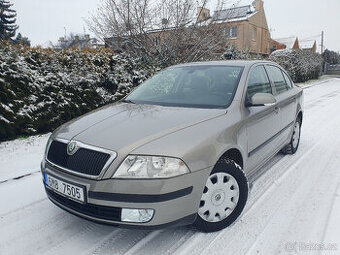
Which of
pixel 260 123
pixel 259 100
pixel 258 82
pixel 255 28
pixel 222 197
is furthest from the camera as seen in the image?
→ pixel 255 28

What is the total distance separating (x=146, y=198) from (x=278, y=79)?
3083 millimetres

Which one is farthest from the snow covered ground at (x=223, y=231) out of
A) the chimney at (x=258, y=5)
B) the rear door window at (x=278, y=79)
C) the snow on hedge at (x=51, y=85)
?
the chimney at (x=258, y=5)

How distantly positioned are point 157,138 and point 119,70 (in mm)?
5549

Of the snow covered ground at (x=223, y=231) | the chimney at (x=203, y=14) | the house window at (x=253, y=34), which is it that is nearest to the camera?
the snow covered ground at (x=223, y=231)

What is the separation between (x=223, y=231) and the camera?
8.49ft

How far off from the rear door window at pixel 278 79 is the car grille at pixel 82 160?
9.29ft

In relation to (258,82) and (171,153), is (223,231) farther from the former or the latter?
(258,82)

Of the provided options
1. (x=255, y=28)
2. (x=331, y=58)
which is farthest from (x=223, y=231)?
(x=331, y=58)

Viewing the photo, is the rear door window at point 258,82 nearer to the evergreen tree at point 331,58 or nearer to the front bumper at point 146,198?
the front bumper at point 146,198

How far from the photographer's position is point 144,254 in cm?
228

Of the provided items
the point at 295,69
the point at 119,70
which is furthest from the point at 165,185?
the point at 295,69

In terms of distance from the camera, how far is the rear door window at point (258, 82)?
3.24 meters

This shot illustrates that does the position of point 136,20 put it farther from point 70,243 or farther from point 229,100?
point 70,243

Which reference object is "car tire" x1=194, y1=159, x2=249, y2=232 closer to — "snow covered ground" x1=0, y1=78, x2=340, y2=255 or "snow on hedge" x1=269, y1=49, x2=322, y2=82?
"snow covered ground" x1=0, y1=78, x2=340, y2=255
